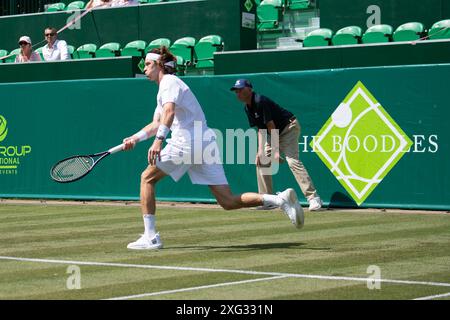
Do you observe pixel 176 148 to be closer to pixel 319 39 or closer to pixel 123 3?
pixel 319 39

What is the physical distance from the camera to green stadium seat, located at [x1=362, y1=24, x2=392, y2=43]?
17.6 meters

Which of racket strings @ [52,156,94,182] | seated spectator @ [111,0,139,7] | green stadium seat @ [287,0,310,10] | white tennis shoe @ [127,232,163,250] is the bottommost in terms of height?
white tennis shoe @ [127,232,163,250]

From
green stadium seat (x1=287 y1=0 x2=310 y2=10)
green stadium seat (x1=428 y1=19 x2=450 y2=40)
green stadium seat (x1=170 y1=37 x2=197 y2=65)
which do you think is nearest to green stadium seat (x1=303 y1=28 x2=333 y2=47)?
green stadium seat (x1=428 y1=19 x2=450 y2=40)

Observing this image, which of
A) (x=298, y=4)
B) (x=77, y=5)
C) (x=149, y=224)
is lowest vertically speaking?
(x=149, y=224)

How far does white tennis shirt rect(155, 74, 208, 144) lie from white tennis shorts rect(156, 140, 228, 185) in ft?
0.34

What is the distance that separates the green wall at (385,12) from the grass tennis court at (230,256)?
209 inches

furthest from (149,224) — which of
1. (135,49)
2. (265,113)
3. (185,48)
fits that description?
(135,49)

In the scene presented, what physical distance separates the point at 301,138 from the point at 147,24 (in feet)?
23.6

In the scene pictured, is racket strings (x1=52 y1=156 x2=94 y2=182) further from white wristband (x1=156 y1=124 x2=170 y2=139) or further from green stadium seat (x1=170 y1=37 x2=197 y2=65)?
green stadium seat (x1=170 y1=37 x2=197 y2=65)

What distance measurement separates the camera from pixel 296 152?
14.8 metres

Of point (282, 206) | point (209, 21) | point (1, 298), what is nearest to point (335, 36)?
point (209, 21)

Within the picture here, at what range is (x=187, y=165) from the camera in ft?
33.3

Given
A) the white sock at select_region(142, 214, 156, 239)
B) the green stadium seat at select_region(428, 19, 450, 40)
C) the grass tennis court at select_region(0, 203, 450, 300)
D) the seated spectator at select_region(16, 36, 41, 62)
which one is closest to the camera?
the grass tennis court at select_region(0, 203, 450, 300)

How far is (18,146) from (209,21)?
16.4ft
